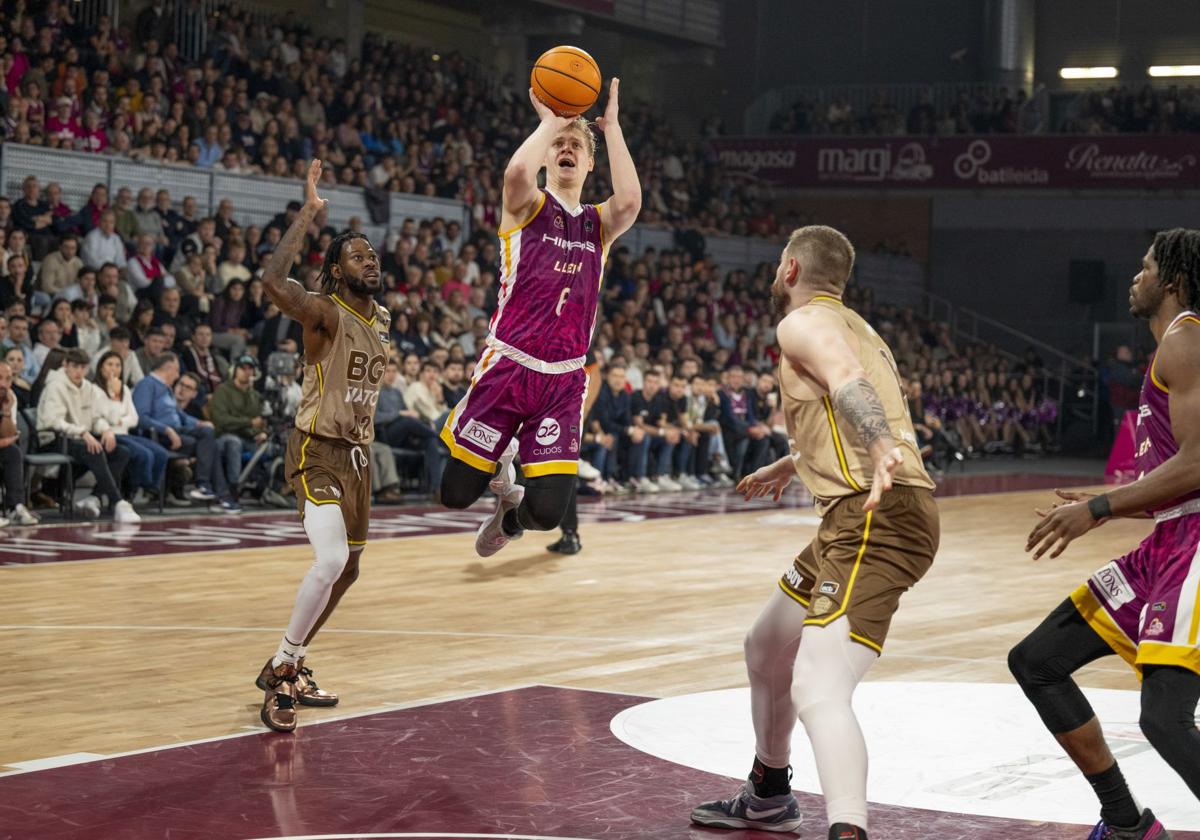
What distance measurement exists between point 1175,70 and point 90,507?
25.6m

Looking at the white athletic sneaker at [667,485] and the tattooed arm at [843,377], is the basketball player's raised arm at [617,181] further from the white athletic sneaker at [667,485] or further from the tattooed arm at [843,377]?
the white athletic sneaker at [667,485]

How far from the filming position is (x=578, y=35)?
26.8 m

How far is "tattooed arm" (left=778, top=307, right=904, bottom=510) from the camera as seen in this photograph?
3.70m

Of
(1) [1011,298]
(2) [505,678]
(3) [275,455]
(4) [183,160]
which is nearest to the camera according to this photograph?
(2) [505,678]

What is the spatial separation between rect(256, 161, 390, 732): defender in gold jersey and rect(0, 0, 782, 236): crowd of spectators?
9885 mm

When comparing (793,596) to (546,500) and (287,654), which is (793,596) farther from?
(287,654)

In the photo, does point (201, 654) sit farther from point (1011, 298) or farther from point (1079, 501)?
point (1011, 298)

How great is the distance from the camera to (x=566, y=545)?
11.3 meters

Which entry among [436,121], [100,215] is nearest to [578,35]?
[436,121]

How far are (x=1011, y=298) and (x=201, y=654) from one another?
87.8 ft

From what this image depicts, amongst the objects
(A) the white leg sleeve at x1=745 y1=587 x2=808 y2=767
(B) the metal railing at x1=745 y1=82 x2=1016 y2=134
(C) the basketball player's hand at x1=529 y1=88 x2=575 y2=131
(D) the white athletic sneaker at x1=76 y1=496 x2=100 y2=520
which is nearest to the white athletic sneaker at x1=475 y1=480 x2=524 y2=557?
(C) the basketball player's hand at x1=529 y1=88 x2=575 y2=131

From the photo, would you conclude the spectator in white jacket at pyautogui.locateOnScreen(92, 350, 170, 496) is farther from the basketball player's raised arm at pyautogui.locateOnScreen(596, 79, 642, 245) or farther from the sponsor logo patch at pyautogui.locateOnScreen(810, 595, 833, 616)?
the sponsor logo patch at pyautogui.locateOnScreen(810, 595, 833, 616)

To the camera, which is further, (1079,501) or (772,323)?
(772,323)

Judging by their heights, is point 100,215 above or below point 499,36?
below
